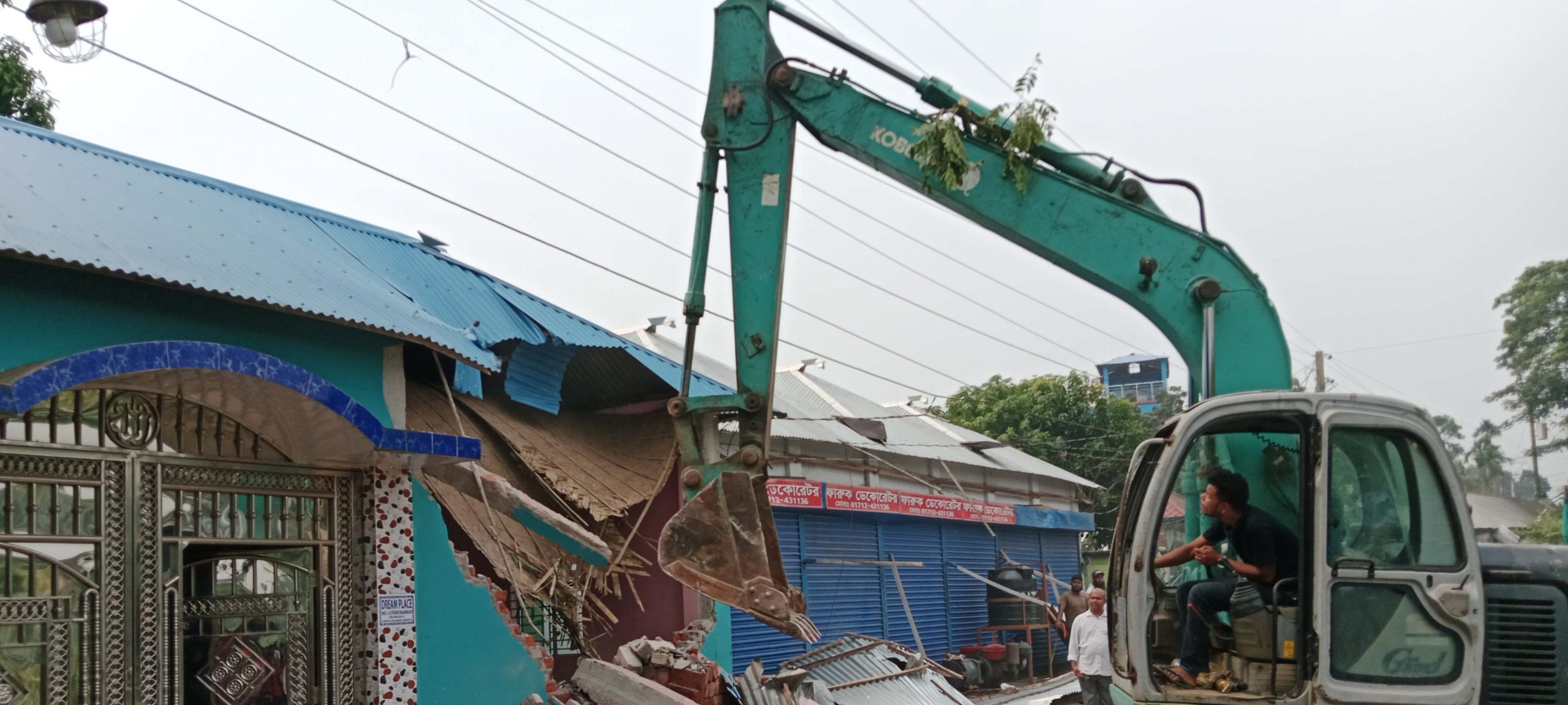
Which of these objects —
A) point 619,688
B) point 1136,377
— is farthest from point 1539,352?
point 1136,377

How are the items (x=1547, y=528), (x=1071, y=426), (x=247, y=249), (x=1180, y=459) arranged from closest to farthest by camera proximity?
(x=1180, y=459) < (x=247, y=249) < (x=1547, y=528) < (x=1071, y=426)

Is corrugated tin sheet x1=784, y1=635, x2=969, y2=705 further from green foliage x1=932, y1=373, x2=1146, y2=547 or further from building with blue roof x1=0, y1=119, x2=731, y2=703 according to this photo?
green foliage x1=932, y1=373, x2=1146, y2=547

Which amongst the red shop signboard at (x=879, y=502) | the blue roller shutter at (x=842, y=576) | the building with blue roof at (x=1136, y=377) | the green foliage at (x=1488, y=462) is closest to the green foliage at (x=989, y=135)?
the red shop signboard at (x=879, y=502)

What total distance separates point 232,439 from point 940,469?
16354 millimetres

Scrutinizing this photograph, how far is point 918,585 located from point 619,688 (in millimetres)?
11653

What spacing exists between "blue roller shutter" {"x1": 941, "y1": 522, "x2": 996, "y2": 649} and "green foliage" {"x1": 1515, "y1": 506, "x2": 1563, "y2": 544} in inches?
477

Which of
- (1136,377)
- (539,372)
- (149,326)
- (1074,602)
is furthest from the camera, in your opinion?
(1136,377)

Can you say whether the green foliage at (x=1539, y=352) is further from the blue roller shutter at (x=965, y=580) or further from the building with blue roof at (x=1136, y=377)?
the building with blue roof at (x=1136, y=377)

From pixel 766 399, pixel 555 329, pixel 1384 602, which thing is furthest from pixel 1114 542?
pixel 555 329

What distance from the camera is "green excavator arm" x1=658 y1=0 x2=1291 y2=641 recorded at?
672 cm

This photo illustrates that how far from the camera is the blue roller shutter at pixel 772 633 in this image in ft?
54.6

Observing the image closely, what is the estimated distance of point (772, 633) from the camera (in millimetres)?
17656

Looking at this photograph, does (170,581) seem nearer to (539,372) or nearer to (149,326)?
(149,326)

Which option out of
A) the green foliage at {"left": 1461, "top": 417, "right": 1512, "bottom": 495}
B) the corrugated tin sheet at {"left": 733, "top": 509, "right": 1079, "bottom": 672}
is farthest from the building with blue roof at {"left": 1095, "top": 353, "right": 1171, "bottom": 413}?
the corrugated tin sheet at {"left": 733, "top": 509, "right": 1079, "bottom": 672}
